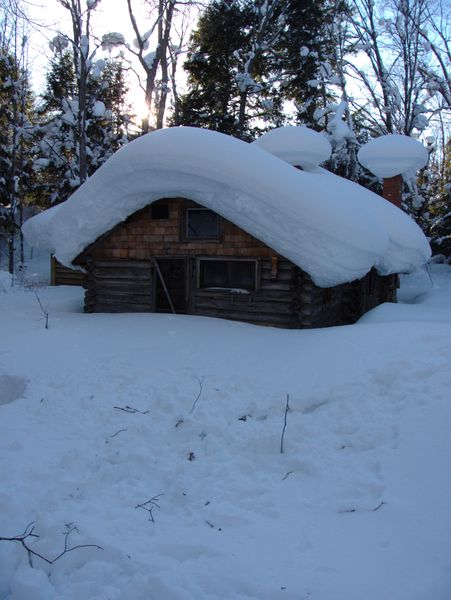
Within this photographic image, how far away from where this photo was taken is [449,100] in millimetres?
21891

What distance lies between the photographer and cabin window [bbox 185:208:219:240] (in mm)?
10469

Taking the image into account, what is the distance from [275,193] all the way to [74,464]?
19.3 feet

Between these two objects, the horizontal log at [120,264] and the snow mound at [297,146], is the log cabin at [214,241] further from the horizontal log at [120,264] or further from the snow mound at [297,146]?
the snow mound at [297,146]

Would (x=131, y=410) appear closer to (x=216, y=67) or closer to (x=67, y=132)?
(x=216, y=67)

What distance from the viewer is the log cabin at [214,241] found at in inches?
348

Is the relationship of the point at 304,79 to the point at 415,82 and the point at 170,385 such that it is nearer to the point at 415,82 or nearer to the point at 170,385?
the point at 415,82

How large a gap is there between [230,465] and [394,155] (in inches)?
584

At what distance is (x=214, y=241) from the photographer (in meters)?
10.4

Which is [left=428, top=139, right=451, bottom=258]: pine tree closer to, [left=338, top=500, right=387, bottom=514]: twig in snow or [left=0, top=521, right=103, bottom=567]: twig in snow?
[left=338, top=500, right=387, bottom=514]: twig in snow

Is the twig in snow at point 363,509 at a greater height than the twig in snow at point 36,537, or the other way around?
the twig in snow at point 363,509

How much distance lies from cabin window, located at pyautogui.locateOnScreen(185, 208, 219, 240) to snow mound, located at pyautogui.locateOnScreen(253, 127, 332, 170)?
3800 millimetres

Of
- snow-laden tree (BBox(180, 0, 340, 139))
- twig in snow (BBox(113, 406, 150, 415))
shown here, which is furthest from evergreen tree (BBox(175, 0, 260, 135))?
twig in snow (BBox(113, 406, 150, 415))

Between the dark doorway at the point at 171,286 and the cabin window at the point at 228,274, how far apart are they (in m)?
0.71

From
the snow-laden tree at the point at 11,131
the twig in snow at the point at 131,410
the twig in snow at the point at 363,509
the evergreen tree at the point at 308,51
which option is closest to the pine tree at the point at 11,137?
the snow-laden tree at the point at 11,131
